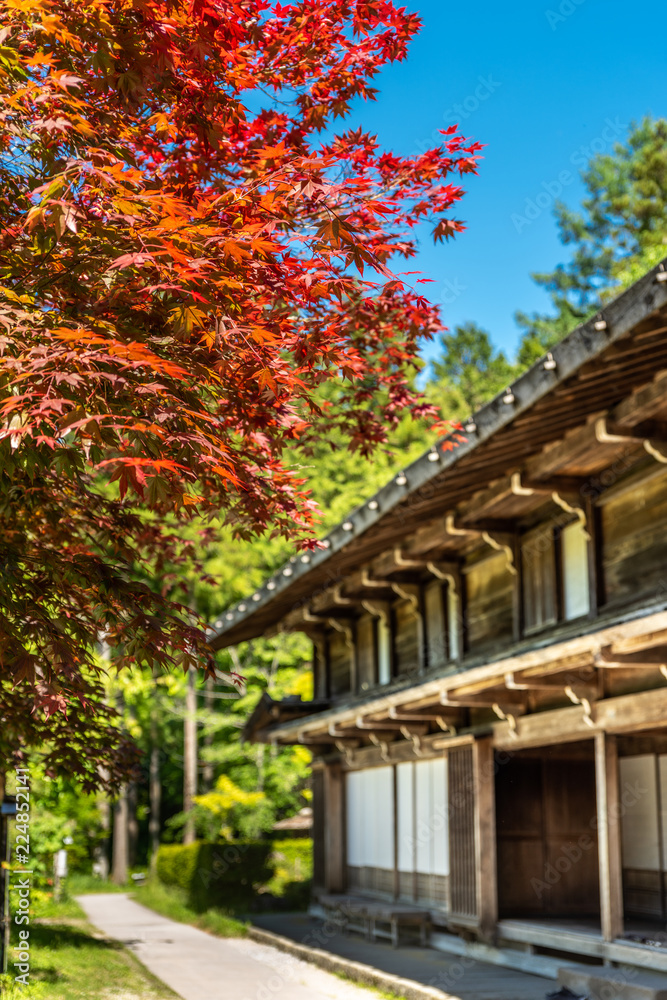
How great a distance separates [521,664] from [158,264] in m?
6.31

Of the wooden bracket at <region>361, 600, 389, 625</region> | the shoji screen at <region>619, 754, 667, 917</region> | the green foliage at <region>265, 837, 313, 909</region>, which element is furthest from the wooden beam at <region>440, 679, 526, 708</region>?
the green foliage at <region>265, 837, 313, 909</region>

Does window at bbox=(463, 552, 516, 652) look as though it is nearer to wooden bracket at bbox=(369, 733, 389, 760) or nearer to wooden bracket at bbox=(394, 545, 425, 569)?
wooden bracket at bbox=(394, 545, 425, 569)

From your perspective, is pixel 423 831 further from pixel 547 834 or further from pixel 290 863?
pixel 290 863

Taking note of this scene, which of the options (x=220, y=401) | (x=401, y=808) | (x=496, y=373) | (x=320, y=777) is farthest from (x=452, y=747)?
(x=496, y=373)

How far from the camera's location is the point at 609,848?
10055mm

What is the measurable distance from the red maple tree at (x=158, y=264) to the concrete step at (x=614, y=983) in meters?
5.04

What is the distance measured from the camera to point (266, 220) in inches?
197

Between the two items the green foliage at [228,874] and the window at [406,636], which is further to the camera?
the green foliage at [228,874]

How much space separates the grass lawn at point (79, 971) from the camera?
10060 millimetres

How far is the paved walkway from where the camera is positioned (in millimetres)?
10516

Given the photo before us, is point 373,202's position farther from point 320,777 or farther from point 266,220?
point 320,777

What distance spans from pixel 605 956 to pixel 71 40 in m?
9.44

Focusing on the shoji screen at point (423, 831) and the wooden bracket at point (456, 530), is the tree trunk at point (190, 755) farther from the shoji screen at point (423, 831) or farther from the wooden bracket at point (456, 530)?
the wooden bracket at point (456, 530)

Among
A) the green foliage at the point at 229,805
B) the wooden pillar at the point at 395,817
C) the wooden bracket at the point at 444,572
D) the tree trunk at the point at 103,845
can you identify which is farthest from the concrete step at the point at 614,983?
the tree trunk at the point at 103,845
